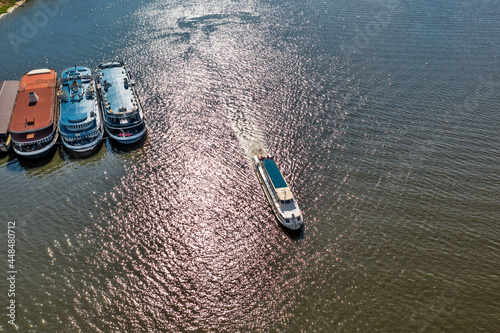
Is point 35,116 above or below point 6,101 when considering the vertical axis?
below

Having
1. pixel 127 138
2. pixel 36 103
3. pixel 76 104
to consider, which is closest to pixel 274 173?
pixel 127 138

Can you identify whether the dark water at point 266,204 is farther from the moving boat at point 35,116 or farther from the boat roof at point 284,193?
the boat roof at point 284,193

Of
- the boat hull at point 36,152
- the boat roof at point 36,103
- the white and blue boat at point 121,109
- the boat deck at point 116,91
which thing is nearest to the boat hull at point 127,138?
the white and blue boat at point 121,109

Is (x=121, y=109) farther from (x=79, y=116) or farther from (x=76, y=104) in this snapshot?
(x=76, y=104)

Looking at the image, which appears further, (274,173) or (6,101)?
(6,101)

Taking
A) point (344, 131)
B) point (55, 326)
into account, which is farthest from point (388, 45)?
point (55, 326)

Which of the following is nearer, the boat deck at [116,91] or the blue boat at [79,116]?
the blue boat at [79,116]

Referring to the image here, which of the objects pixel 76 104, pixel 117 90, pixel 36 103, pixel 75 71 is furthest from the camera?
pixel 75 71
